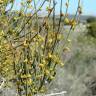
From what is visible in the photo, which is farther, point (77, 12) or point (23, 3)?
point (23, 3)

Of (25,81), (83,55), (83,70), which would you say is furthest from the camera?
(83,55)

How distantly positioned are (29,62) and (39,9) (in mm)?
659

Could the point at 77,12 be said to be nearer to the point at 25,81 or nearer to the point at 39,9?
the point at 39,9

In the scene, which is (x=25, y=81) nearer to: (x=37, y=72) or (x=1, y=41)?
(x=37, y=72)

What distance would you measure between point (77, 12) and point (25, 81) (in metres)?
0.89

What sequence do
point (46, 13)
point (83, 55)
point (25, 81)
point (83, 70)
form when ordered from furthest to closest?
point (83, 55), point (83, 70), point (46, 13), point (25, 81)

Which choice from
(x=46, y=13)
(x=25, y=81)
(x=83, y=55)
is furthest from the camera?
(x=83, y=55)

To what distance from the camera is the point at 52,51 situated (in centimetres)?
466

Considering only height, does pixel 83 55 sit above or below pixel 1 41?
below

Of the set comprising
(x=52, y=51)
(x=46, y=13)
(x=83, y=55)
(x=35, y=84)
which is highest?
(x=46, y=13)

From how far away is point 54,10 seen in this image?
470 cm

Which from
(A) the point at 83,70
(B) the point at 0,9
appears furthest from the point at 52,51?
(A) the point at 83,70

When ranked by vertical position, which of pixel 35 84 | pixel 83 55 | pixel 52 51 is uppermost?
pixel 52 51

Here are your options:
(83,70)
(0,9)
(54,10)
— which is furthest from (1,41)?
(83,70)
